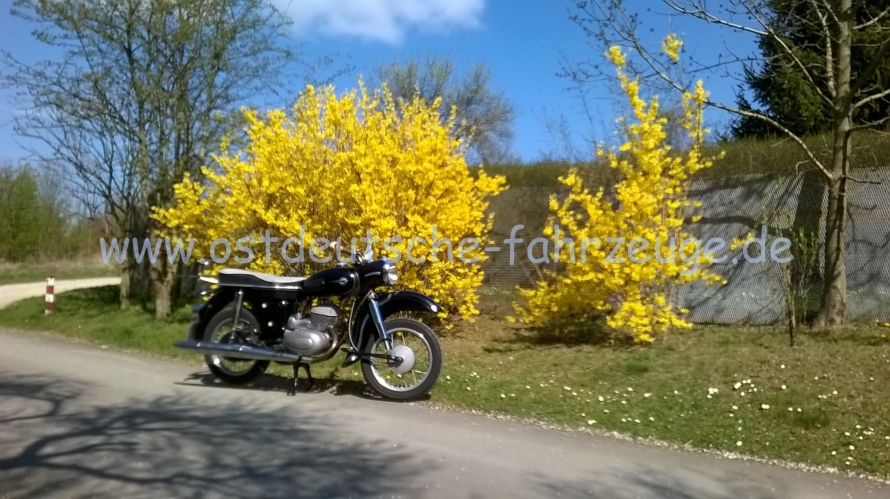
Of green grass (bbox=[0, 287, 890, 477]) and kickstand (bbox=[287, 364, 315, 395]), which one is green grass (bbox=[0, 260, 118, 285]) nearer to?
green grass (bbox=[0, 287, 890, 477])

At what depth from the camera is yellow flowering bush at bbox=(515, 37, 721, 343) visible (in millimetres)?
10039

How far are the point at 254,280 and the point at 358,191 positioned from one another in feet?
7.57

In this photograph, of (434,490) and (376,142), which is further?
(376,142)

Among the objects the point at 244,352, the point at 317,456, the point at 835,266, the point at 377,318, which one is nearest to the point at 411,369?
the point at 377,318

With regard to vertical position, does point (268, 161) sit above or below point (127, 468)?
above

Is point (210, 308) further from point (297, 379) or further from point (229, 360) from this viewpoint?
point (297, 379)

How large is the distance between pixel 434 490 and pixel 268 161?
6.90 metres

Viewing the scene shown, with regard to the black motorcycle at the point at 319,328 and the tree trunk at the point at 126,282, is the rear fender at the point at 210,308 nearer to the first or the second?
the black motorcycle at the point at 319,328

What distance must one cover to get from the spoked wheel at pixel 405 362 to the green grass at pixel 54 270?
2541 centimetres

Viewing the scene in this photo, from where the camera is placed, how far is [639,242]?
33.1 ft

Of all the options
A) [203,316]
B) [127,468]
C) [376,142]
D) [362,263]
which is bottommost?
[127,468]

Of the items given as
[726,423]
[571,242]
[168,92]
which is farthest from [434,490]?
[168,92]

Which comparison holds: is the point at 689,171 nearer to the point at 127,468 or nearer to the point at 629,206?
the point at 629,206

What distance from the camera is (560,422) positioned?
24.9 feet
